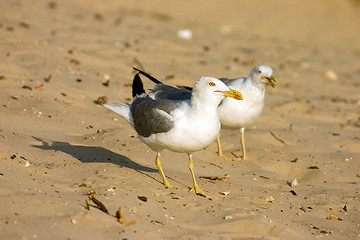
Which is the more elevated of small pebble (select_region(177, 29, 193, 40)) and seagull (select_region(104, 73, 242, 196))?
seagull (select_region(104, 73, 242, 196))

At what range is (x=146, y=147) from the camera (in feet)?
20.7

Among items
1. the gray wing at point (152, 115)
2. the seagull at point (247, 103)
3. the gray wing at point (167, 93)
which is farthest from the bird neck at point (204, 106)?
the seagull at point (247, 103)

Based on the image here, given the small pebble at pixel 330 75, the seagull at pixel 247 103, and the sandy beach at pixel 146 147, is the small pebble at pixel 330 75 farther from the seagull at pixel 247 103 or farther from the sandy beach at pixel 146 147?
the seagull at pixel 247 103

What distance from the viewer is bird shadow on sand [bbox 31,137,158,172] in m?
5.51

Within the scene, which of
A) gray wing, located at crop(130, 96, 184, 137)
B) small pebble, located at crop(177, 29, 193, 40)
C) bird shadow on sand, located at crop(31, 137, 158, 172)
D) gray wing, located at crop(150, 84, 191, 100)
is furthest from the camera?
small pebble, located at crop(177, 29, 193, 40)

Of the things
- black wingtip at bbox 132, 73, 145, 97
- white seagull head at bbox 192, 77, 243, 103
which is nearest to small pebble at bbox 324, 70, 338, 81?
black wingtip at bbox 132, 73, 145, 97

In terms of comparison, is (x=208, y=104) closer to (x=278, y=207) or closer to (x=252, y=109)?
(x=278, y=207)

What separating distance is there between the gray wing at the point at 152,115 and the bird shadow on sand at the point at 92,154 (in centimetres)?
50

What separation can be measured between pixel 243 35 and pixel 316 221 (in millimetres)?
11691

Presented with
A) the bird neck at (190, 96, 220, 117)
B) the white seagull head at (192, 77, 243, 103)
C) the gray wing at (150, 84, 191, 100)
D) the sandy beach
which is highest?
the white seagull head at (192, 77, 243, 103)

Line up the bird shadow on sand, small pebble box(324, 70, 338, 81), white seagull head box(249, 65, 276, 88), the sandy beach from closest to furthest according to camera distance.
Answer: the sandy beach → the bird shadow on sand → white seagull head box(249, 65, 276, 88) → small pebble box(324, 70, 338, 81)

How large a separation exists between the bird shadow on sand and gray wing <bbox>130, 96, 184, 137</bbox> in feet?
1.62

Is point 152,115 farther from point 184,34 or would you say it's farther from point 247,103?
point 184,34

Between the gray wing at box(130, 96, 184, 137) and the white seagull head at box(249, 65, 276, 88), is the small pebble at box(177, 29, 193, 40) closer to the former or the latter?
the white seagull head at box(249, 65, 276, 88)
